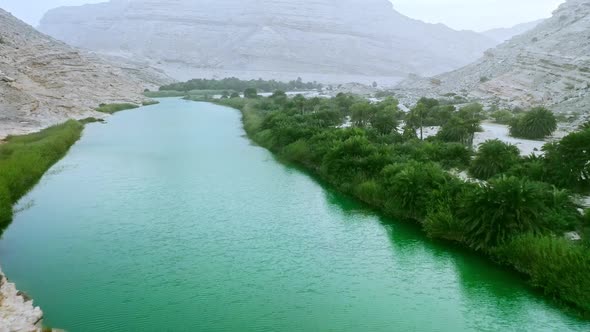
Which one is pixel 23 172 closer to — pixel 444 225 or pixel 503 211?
pixel 444 225

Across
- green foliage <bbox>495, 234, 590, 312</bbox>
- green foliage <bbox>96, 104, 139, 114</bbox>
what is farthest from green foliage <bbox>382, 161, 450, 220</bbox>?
green foliage <bbox>96, 104, 139, 114</bbox>

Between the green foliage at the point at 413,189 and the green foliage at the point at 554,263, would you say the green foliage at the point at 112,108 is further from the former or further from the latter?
the green foliage at the point at 554,263

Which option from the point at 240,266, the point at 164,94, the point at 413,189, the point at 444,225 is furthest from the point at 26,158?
the point at 164,94

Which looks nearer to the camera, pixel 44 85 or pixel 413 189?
pixel 413 189

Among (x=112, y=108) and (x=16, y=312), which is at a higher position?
(x=16, y=312)

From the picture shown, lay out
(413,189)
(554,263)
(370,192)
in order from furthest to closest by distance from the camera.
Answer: (370,192) < (413,189) < (554,263)

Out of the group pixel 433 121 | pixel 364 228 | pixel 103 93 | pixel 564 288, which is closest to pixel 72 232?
pixel 364 228
